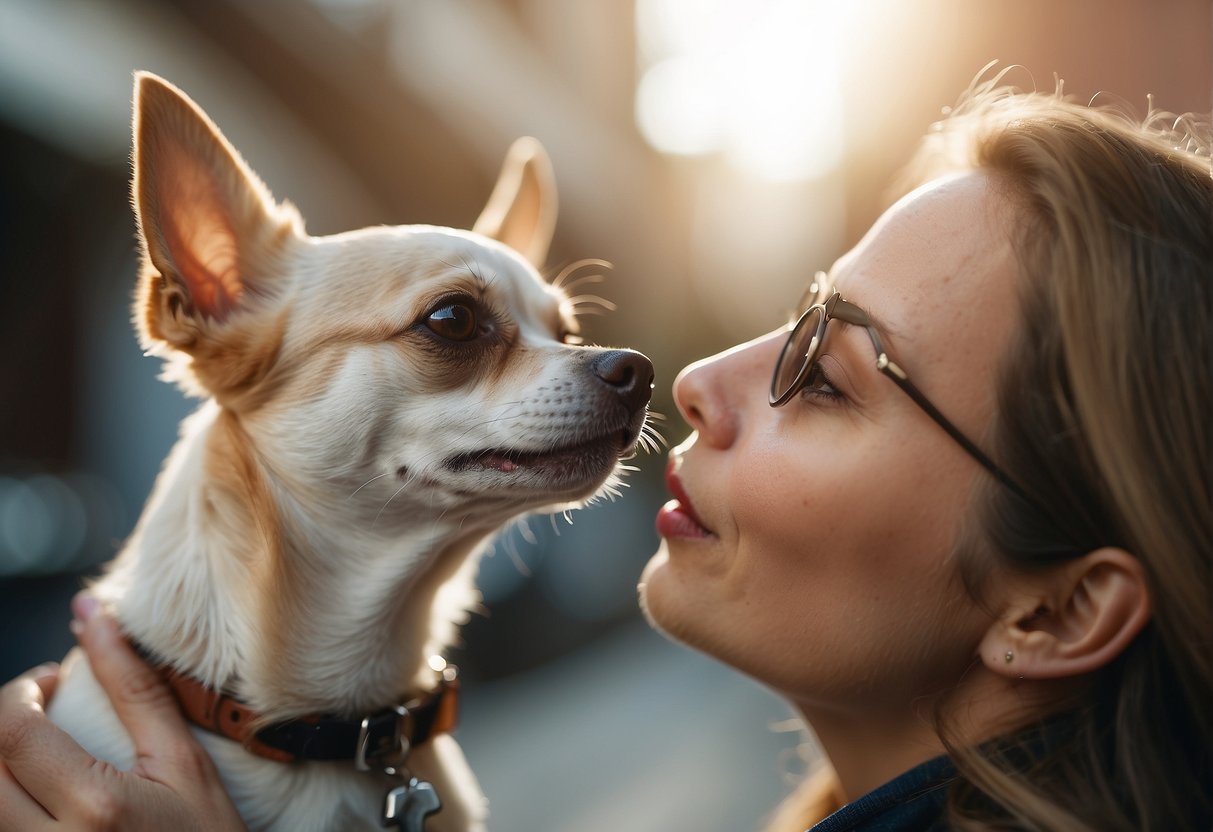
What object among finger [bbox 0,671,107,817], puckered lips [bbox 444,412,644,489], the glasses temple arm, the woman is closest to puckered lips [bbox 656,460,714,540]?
the woman

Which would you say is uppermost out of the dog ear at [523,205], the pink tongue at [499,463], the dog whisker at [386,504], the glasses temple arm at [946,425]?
the dog ear at [523,205]

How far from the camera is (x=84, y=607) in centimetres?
160

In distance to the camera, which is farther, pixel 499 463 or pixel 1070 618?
pixel 499 463

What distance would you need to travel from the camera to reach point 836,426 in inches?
51.1

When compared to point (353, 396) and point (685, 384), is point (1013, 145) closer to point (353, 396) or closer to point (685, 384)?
point (685, 384)

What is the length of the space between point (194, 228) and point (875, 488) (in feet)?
4.16

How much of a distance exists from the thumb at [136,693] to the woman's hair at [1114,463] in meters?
1.11

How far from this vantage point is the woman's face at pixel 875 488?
123cm

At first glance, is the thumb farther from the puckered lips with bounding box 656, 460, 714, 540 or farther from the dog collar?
the puckered lips with bounding box 656, 460, 714, 540

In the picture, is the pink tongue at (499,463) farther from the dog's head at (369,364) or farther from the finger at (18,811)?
the finger at (18,811)

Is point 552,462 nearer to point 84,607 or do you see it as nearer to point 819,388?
Answer: point 819,388

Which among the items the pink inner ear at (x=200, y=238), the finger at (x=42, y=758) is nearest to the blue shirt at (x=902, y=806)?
the finger at (x=42, y=758)

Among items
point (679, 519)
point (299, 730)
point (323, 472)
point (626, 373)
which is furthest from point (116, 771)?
point (626, 373)

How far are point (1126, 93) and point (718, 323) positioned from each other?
10.5ft
